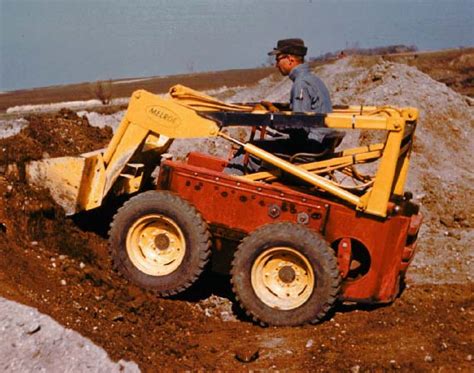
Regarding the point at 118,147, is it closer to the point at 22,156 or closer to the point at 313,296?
the point at 22,156

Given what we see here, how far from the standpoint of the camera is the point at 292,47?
255 inches

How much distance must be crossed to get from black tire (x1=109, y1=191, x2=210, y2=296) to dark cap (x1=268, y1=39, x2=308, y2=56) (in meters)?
1.79

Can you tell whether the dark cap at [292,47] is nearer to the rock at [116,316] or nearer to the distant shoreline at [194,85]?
the rock at [116,316]

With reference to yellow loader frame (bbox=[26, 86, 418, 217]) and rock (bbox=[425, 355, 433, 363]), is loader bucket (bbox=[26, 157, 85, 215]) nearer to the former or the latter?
yellow loader frame (bbox=[26, 86, 418, 217])

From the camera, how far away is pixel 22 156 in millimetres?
7371

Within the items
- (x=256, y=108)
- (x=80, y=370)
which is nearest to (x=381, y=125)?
(x=256, y=108)

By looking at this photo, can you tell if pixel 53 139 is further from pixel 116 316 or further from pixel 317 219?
pixel 317 219

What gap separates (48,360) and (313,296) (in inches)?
94.6

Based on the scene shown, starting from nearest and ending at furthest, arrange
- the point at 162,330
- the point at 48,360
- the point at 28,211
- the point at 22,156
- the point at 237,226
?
the point at 48,360 → the point at 162,330 → the point at 237,226 → the point at 28,211 → the point at 22,156

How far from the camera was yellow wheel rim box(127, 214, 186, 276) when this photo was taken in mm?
6348

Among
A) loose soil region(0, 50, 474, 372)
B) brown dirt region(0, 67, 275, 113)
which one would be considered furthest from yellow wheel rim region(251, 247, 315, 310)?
brown dirt region(0, 67, 275, 113)

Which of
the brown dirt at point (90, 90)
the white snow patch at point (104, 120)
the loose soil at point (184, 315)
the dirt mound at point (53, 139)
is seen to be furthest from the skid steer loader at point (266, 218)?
the brown dirt at point (90, 90)

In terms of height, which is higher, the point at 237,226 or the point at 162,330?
the point at 237,226

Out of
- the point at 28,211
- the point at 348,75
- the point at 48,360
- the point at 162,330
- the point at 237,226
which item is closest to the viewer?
the point at 48,360
